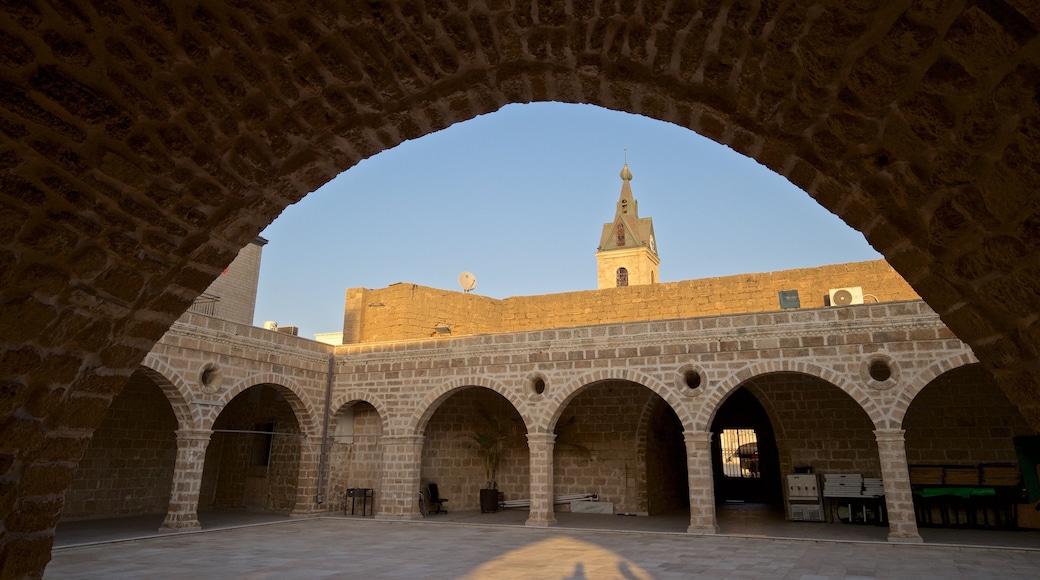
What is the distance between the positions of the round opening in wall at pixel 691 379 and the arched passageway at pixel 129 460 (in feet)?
32.6

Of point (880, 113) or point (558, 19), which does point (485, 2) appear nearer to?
point (558, 19)

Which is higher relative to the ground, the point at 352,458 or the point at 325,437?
the point at 325,437

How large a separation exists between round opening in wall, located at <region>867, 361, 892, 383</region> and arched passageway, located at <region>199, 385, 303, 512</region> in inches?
471

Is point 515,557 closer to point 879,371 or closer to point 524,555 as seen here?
point 524,555

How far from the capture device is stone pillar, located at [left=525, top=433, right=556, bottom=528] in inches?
463

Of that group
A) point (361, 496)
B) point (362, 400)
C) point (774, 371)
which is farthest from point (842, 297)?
point (361, 496)

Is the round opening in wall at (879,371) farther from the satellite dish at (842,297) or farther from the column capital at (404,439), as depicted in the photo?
the column capital at (404,439)

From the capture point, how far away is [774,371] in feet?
34.9

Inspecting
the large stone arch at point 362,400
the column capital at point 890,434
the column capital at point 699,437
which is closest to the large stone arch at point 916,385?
the column capital at point 890,434

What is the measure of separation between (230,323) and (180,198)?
9890 mm

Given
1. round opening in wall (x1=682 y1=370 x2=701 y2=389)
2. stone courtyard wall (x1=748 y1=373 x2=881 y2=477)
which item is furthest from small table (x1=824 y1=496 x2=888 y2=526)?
round opening in wall (x1=682 y1=370 x2=701 y2=389)

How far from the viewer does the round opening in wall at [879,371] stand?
33.6ft

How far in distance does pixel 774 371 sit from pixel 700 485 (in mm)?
2371

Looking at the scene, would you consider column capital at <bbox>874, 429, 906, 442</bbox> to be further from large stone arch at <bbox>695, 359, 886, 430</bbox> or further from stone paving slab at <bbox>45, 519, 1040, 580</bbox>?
stone paving slab at <bbox>45, 519, 1040, 580</bbox>
